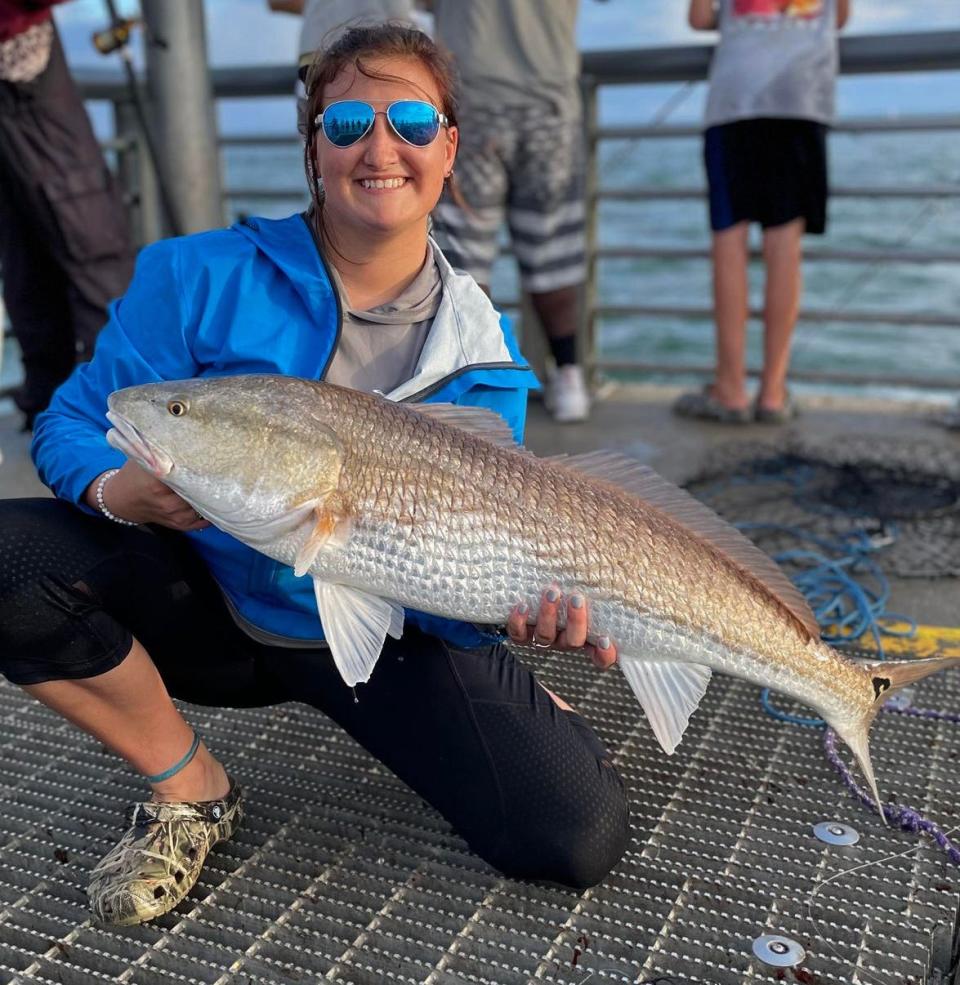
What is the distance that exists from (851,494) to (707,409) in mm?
1356

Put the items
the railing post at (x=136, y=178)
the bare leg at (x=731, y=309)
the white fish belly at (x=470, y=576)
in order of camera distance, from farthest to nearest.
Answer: the railing post at (x=136, y=178) < the bare leg at (x=731, y=309) < the white fish belly at (x=470, y=576)

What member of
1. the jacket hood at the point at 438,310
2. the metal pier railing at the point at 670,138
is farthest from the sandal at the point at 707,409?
the jacket hood at the point at 438,310

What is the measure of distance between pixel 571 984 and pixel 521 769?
0.56 m

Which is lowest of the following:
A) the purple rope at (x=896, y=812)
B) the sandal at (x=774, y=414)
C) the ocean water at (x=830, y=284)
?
the ocean water at (x=830, y=284)

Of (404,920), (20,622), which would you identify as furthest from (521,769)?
(20,622)

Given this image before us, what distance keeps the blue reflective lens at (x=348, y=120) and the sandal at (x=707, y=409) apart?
3.77 meters

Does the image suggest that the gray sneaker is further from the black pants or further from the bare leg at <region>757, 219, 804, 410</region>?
the black pants

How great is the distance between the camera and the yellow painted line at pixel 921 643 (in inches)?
151

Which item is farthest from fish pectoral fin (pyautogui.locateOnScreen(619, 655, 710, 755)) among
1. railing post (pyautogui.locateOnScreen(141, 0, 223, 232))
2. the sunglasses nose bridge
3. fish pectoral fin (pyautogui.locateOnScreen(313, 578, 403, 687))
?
railing post (pyautogui.locateOnScreen(141, 0, 223, 232))

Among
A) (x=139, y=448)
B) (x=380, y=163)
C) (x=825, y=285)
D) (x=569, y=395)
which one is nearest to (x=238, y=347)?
(x=139, y=448)

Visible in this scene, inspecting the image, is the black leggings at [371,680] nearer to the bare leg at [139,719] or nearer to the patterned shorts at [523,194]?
the bare leg at [139,719]

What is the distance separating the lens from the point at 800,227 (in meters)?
5.91

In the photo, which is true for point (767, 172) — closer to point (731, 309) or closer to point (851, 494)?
point (731, 309)

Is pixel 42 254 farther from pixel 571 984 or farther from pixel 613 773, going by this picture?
pixel 571 984
